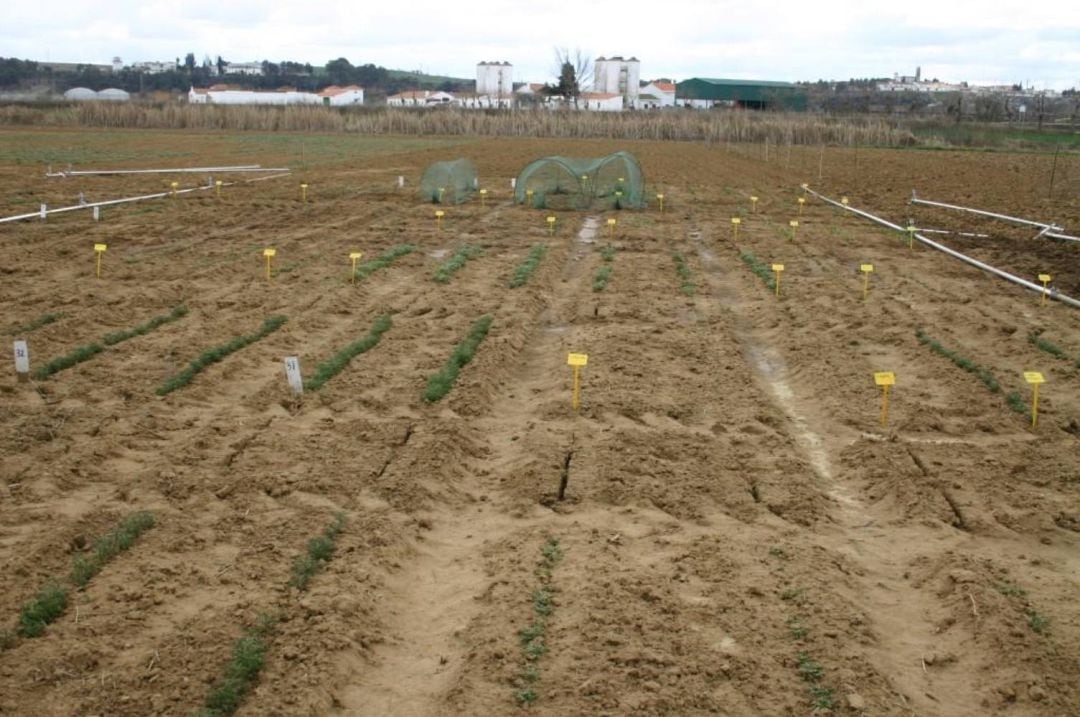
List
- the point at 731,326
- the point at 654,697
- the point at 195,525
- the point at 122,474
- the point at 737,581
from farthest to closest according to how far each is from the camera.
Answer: the point at 731,326
the point at 122,474
the point at 195,525
the point at 737,581
the point at 654,697

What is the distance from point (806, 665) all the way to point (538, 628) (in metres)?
1.34

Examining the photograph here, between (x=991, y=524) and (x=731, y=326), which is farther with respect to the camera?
(x=731, y=326)

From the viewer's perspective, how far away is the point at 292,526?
669 centimetres

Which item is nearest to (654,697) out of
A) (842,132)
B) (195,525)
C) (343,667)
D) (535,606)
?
(535,606)

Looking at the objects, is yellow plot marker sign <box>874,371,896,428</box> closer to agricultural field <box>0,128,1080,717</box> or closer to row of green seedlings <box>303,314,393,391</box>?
agricultural field <box>0,128,1080,717</box>

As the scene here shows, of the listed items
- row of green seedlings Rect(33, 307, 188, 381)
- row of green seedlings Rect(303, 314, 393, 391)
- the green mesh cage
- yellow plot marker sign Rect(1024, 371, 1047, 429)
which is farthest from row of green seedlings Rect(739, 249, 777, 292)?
the green mesh cage

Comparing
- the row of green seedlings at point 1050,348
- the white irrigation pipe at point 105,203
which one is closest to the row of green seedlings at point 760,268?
the row of green seedlings at point 1050,348

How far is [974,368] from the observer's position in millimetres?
10367

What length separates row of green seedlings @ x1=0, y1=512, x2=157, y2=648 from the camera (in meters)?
5.36

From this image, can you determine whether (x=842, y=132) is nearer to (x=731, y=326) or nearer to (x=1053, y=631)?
(x=731, y=326)

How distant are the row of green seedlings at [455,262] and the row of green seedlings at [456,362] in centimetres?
250

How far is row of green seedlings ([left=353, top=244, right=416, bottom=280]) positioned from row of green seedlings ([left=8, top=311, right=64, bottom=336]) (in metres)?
3.91

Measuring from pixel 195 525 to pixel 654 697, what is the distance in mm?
3275

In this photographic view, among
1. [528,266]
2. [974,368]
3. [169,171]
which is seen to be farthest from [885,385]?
[169,171]
